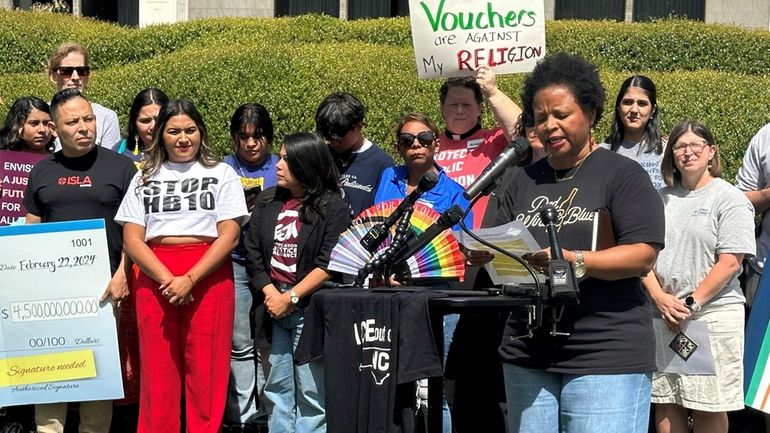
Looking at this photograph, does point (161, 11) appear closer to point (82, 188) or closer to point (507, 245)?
point (82, 188)

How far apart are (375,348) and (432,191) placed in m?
2.15

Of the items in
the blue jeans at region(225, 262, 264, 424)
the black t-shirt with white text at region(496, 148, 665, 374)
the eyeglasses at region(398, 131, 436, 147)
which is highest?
the eyeglasses at region(398, 131, 436, 147)

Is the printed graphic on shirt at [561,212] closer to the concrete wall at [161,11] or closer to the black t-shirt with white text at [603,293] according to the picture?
the black t-shirt with white text at [603,293]

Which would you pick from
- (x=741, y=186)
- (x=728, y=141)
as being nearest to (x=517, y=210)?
(x=741, y=186)

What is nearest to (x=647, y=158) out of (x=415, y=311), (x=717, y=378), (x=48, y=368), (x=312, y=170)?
(x=717, y=378)

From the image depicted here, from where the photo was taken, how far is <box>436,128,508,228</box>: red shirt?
22.9ft

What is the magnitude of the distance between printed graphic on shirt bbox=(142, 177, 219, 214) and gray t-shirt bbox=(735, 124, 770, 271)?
3406 millimetres

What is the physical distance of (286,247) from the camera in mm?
6863

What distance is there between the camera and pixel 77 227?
277 inches

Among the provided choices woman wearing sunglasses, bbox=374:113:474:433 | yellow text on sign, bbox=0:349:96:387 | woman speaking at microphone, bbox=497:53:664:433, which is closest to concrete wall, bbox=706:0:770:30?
woman wearing sunglasses, bbox=374:113:474:433

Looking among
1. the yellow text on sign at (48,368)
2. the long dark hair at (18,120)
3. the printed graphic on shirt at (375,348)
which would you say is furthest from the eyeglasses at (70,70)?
the printed graphic on shirt at (375,348)

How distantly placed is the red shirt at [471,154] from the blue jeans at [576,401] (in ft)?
8.02

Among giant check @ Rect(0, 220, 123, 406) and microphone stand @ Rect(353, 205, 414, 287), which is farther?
giant check @ Rect(0, 220, 123, 406)

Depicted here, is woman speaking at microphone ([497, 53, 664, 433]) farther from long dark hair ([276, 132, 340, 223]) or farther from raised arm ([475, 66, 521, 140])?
long dark hair ([276, 132, 340, 223])
